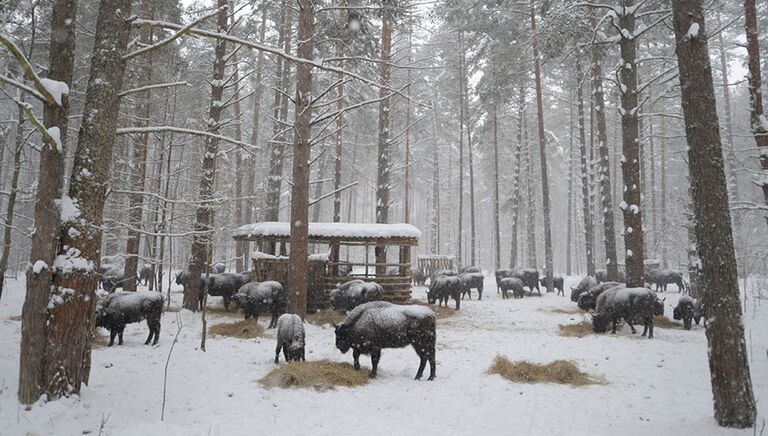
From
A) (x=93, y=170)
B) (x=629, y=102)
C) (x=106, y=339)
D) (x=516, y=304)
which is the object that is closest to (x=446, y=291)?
(x=516, y=304)

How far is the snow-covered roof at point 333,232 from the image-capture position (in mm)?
15125

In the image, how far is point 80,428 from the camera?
177 inches

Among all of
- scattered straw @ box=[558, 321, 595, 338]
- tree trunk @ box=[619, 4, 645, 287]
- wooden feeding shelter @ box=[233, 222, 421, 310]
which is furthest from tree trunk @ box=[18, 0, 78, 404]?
tree trunk @ box=[619, 4, 645, 287]

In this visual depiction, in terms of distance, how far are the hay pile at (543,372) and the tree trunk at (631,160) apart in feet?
18.7

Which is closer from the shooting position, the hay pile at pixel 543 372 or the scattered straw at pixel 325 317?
the hay pile at pixel 543 372

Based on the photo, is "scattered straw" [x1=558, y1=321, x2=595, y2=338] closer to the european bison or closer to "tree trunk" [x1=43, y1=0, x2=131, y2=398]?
the european bison

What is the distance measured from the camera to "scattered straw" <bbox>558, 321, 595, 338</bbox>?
11609 mm

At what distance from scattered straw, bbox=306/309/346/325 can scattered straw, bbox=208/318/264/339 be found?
74.6 inches

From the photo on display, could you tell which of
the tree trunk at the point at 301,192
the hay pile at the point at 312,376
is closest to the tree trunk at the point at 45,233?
the hay pile at the point at 312,376

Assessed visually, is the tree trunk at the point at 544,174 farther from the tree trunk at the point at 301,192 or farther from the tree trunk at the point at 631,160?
the tree trunk at the point at 301,192

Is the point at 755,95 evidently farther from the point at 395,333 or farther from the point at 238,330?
the point at 238,330

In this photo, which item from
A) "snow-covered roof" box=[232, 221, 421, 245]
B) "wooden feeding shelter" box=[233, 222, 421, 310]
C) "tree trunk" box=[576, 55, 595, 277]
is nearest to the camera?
"wooden feeding shelter" box=[233, 222, 421, 310]

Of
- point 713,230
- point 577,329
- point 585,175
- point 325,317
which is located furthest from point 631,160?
point 585,175

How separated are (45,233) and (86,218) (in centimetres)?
43
